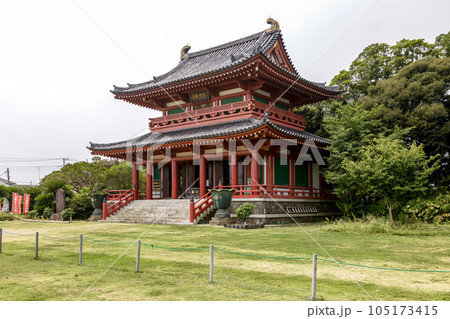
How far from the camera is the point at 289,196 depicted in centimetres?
2136

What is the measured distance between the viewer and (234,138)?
64.9ft

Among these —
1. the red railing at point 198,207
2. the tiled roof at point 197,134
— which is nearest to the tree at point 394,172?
the tiled roof at point 197,134

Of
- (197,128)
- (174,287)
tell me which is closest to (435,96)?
(197,128)

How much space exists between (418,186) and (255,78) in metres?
10.7

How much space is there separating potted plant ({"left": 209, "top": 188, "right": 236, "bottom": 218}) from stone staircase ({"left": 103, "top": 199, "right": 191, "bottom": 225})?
67.5 inches

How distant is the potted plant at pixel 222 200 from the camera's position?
59.5 feet

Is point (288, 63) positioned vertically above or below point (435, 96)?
above

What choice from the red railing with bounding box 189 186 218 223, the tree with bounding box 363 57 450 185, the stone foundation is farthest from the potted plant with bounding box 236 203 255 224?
the tree with bounding box 363 57 450 185

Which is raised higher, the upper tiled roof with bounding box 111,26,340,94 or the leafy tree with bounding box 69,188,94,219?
the upper tiled roof with bounding box 111,26,340,94

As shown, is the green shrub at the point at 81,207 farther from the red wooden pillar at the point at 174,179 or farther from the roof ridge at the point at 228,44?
the roof ridge at the point at 228,44

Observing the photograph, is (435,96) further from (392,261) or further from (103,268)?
(103,268)

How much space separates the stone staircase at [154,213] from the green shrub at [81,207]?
3762mm

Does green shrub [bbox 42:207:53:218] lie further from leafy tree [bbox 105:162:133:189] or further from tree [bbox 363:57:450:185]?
tree [bbox 363:57:450:185]

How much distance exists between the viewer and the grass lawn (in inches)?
243
